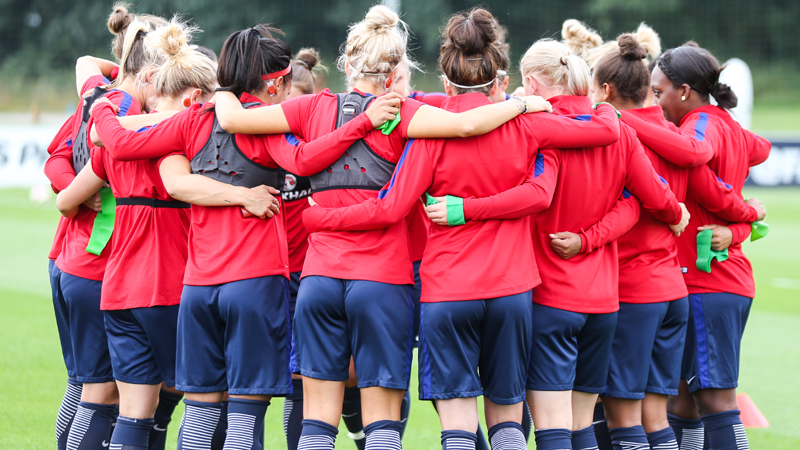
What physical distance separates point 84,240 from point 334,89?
23.0 metres

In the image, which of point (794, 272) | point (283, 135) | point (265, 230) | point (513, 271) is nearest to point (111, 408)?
point (265, 230)

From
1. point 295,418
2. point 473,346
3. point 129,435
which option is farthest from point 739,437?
point 129,435

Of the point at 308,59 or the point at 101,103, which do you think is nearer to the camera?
the point at 101,103

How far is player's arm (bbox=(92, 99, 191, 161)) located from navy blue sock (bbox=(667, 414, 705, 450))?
2651 mm

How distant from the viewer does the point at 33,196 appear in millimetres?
16844

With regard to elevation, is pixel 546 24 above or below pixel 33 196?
above

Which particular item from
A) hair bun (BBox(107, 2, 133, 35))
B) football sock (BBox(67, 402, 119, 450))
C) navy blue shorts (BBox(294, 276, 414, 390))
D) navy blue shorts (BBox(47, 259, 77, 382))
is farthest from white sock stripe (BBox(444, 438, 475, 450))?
hair bun (BBox(107, 2, 133, 35))

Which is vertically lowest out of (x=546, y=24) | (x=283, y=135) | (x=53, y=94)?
(x=283, y=135)

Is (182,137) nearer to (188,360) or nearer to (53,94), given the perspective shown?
(188,360)

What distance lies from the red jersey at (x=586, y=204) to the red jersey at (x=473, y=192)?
0.12 meters

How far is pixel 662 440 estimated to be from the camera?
3.48 m

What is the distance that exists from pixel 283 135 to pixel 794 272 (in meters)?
9.64

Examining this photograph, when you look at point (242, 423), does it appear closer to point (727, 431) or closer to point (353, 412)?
point (353, 412)

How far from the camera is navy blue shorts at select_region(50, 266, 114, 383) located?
11.7 feet
